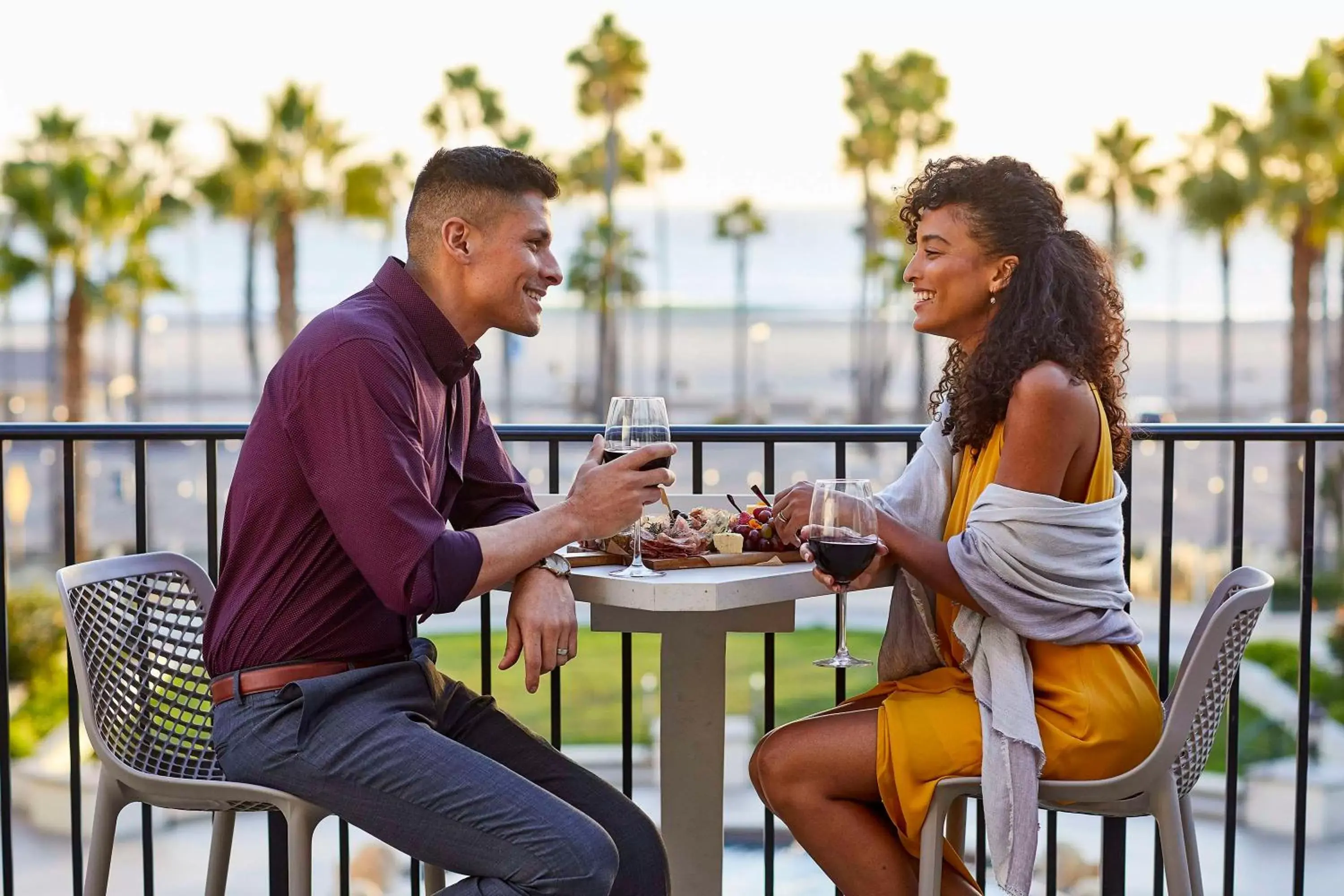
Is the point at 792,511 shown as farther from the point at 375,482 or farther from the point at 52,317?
the point at 52,317

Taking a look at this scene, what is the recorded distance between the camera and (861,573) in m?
2.25

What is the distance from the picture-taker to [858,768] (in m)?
2.38

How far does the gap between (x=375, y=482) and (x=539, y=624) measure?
1.26ft

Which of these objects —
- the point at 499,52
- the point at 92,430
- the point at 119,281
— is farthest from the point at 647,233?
the point at 92,430

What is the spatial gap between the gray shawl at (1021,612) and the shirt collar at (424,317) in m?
0.96

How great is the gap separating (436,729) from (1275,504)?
73.4 meters

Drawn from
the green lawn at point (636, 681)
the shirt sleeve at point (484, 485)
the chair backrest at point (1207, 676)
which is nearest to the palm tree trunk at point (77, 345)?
the green lawn at point (636, 681)

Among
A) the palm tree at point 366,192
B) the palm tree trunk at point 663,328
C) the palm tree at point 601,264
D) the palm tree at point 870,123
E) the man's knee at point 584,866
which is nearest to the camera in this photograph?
the man's knee at point 584,866

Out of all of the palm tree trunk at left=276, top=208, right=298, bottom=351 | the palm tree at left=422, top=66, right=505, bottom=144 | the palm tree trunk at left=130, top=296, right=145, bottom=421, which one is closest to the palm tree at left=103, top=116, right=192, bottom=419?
the palm tree trunk at left=130, top=296, right=145, bottom=421

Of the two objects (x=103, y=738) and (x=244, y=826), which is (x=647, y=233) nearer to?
(x=244, y=826)

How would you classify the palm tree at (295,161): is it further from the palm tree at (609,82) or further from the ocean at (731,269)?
the ocean at (731,269)

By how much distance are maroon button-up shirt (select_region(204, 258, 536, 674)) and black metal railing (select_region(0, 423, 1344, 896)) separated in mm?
729

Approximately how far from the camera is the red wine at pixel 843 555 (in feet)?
7.21

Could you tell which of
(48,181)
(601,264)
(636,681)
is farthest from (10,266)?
(601,264)
